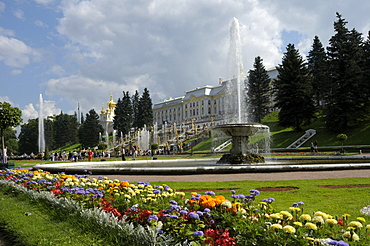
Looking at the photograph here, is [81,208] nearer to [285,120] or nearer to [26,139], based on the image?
[285,120]

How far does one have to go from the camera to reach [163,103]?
4719 inches

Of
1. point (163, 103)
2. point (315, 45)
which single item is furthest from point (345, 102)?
point (163, 103)

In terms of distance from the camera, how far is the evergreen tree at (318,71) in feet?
150

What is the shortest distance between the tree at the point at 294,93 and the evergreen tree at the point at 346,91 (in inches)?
174

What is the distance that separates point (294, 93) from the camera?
41.1 m

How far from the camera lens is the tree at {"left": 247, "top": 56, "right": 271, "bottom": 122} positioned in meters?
50.7

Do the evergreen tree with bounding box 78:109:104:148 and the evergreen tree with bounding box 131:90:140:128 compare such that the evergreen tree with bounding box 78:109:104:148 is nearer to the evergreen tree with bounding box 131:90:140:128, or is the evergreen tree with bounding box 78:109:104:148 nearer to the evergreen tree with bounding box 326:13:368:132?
the evergreen tree with bounding box 131:90:140:128

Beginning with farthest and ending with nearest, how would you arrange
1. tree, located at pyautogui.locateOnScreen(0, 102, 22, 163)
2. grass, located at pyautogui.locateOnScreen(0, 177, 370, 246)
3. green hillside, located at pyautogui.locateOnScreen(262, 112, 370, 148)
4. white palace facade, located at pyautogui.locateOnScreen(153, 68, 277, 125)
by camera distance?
white palace facade, located at pyautogui.locateOnScreen(153, 68, 277, 125), green hillside, located at pyautogui.locateOnScreen(262, 112, 370, 148), tree, located at pyautogui.locateOnScreen(0, 102, 22, 163), grass, located at pyautogui.locateOnScreen(0, 177, 370, 246)

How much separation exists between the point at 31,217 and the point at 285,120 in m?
39.0

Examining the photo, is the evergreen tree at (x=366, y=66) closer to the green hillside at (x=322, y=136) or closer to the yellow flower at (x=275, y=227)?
the green hillside at (x=322, y=136)

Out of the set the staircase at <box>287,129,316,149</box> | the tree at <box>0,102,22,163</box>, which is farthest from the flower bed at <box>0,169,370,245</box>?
the staircase at <box>287,129,316,149</box>

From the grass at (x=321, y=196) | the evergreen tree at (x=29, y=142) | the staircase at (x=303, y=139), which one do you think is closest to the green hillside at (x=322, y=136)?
the staircase at (x=303, y=139)

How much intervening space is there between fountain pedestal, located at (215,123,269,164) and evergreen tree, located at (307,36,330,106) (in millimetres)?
31747

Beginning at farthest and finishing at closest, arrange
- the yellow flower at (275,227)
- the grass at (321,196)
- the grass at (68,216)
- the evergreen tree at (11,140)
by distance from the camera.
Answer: the evergreen tree at (11,140)
the grass at (321,196)
the grass at (68,216)
the yellow flower at (275,227)
